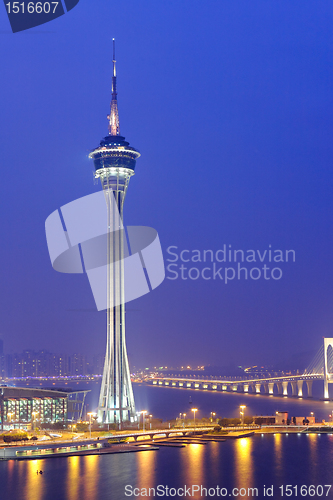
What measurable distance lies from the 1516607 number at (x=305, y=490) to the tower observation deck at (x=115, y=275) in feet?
97.8

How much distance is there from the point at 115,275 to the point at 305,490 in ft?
130

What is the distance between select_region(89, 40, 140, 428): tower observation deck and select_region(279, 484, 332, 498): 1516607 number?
2980 cm

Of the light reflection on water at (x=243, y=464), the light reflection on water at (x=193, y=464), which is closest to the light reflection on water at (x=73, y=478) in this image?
the light reflection on water at (x=193, y=464)

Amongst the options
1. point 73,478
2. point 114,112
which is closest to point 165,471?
point 73,478

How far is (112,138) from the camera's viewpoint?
85188mm

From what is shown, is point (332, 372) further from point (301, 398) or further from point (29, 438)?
point (29, 438)

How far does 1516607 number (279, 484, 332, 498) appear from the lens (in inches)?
1876

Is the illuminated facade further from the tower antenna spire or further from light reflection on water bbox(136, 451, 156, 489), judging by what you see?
the tower antenna spire

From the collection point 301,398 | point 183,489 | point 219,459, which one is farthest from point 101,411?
point 301,398

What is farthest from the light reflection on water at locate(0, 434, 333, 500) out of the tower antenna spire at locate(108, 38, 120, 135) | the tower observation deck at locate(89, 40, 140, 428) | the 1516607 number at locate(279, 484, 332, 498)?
the tower antenna spire at locate(108, 38, 120, 135)

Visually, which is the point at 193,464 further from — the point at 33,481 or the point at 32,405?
the point at 32,405

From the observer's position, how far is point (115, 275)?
8150 cm

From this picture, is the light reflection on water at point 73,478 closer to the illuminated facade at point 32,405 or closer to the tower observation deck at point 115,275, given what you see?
the tower observation deck at point 115,275

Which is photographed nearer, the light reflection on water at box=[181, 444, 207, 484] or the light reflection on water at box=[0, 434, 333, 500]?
the light reflection on water at box=[0, 434, 333, 500]
